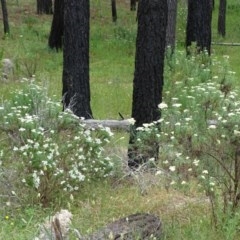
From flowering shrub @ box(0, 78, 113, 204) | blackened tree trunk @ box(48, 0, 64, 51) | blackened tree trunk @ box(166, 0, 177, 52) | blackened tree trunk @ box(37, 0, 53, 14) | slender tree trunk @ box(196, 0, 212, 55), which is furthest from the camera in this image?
blackened tree trunk @ box(37, 0, 53, 14)

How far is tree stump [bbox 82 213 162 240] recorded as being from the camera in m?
5.54

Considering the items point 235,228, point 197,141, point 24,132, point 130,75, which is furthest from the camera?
point 130,75

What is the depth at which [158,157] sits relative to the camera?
792cm

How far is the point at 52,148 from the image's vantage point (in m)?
7.42

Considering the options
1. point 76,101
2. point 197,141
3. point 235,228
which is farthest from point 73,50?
point 235,228

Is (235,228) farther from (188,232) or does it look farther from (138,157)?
(138,157)

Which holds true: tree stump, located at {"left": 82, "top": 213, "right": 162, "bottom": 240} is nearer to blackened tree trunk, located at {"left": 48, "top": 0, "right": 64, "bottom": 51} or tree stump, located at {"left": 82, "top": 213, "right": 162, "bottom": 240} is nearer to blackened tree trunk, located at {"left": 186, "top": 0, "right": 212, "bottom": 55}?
blackened tree trunk, located at {"left": 186, "top": 0, "right": 212, "bottom": 55}

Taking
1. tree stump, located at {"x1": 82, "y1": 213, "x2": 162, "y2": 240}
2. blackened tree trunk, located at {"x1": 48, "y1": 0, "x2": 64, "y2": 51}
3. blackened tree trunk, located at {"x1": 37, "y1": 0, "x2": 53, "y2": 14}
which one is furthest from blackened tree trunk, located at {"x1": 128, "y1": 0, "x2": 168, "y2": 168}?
blackened tree trunk, located at {"x1": 37, "y1": 0, "x2": 53, "y2": 14}

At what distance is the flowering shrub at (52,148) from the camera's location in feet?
23.6

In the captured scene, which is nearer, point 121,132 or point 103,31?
point 121,132

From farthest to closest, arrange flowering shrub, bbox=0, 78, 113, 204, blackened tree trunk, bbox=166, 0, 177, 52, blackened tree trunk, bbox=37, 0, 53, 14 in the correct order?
blackened tree trunk, bbox=37, 0, 53, 14 → blackened tree trunk, bbox=166, 0, 177, 52 → flowering shrub, bbox=0, 78, 113, 204

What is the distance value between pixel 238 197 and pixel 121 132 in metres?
4.03

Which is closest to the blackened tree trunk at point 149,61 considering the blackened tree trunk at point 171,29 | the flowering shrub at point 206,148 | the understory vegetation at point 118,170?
the understory vegetation at point 118,170

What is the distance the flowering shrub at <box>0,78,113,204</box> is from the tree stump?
1427 mm
